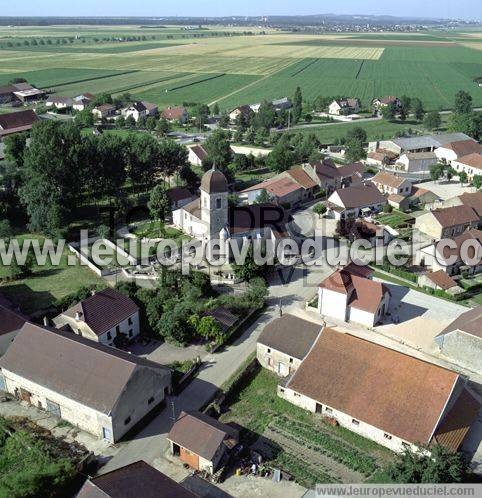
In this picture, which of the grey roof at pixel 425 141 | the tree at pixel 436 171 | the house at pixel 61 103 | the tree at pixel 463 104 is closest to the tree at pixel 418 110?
the tree at pixel 463 104

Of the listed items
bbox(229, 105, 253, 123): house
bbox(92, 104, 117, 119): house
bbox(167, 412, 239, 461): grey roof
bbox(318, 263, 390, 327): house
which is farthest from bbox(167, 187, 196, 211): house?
bbox(92, 104, 117, 119): house

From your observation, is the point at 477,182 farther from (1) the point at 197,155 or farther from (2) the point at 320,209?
(1) the point at 197,155

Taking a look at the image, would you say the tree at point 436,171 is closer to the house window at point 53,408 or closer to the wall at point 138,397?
the wall at point 138,397

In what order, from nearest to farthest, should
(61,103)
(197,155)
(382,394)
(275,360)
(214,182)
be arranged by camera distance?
1. (382,394)
2. (275,360)
3. (214,182)
4. (197,155)
5. (61,103)

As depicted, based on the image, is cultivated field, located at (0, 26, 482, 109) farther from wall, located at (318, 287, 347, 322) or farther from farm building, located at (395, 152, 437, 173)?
wall, located at (318, 287, 347, 322)

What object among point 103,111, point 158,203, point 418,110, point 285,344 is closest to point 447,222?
point 285,344

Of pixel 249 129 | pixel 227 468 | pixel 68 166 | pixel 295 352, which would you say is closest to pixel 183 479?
pixel 227 468

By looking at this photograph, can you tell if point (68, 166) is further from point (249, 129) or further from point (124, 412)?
point (249, 129)
